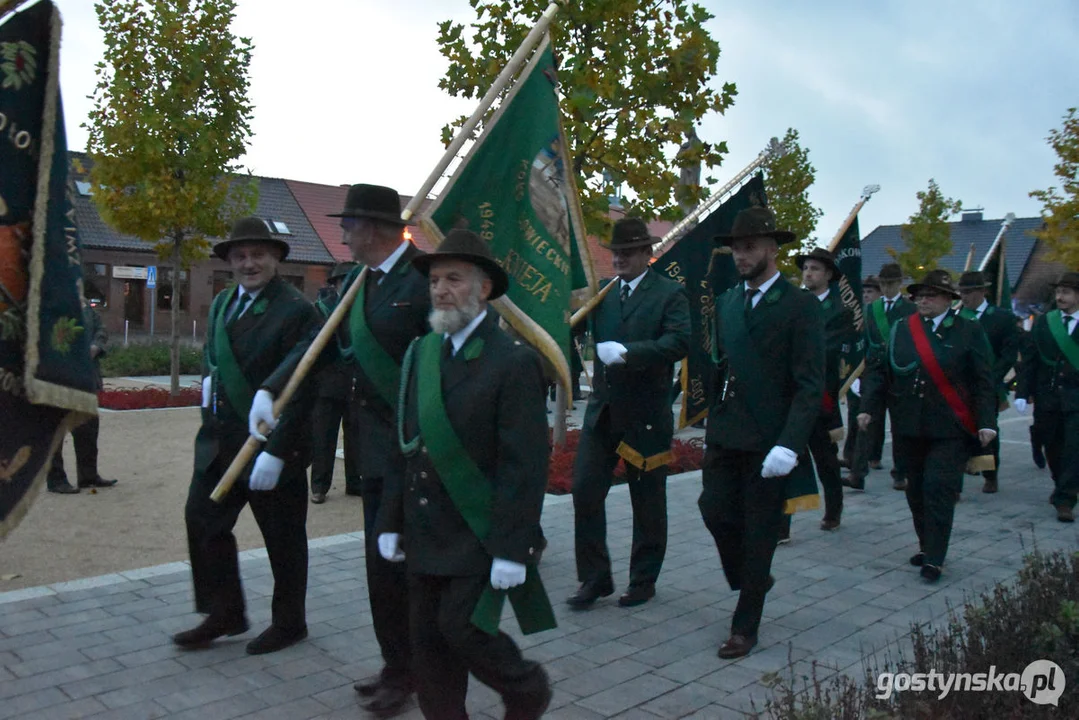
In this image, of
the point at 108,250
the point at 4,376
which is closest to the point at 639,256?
the point at 4,376

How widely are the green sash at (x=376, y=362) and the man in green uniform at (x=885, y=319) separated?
6.95m

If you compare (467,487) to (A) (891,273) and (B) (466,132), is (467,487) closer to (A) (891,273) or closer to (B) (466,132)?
(B) (466,132)

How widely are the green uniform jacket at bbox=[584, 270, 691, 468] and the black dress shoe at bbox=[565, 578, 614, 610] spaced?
763mm

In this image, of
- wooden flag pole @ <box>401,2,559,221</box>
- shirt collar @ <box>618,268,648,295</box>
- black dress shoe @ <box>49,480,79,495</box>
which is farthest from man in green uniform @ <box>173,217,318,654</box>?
black dress shoe @ <box>49,480,79,495</box>

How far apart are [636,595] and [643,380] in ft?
4.25

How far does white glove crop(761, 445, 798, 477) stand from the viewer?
478 centimetres

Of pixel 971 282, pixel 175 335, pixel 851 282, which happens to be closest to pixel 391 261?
pixel 851 282

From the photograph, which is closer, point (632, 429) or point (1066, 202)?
point (632, 429)

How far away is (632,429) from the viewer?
232 inches

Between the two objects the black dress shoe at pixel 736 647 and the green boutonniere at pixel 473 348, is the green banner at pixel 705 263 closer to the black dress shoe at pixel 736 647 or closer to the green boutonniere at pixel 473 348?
the black dress shoe at pixel 736 647

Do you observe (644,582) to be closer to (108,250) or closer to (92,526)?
(92,526)

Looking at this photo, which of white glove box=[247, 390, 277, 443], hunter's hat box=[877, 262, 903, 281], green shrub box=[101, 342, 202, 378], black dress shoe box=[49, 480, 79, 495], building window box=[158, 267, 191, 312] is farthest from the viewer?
building window box=[158, 267, 191, 312]

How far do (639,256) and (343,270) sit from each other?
16.8 feet

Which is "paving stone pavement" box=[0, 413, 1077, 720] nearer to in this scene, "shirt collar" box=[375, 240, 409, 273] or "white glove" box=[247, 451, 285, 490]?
"white glove" box=[247, 451, 285, 490]
